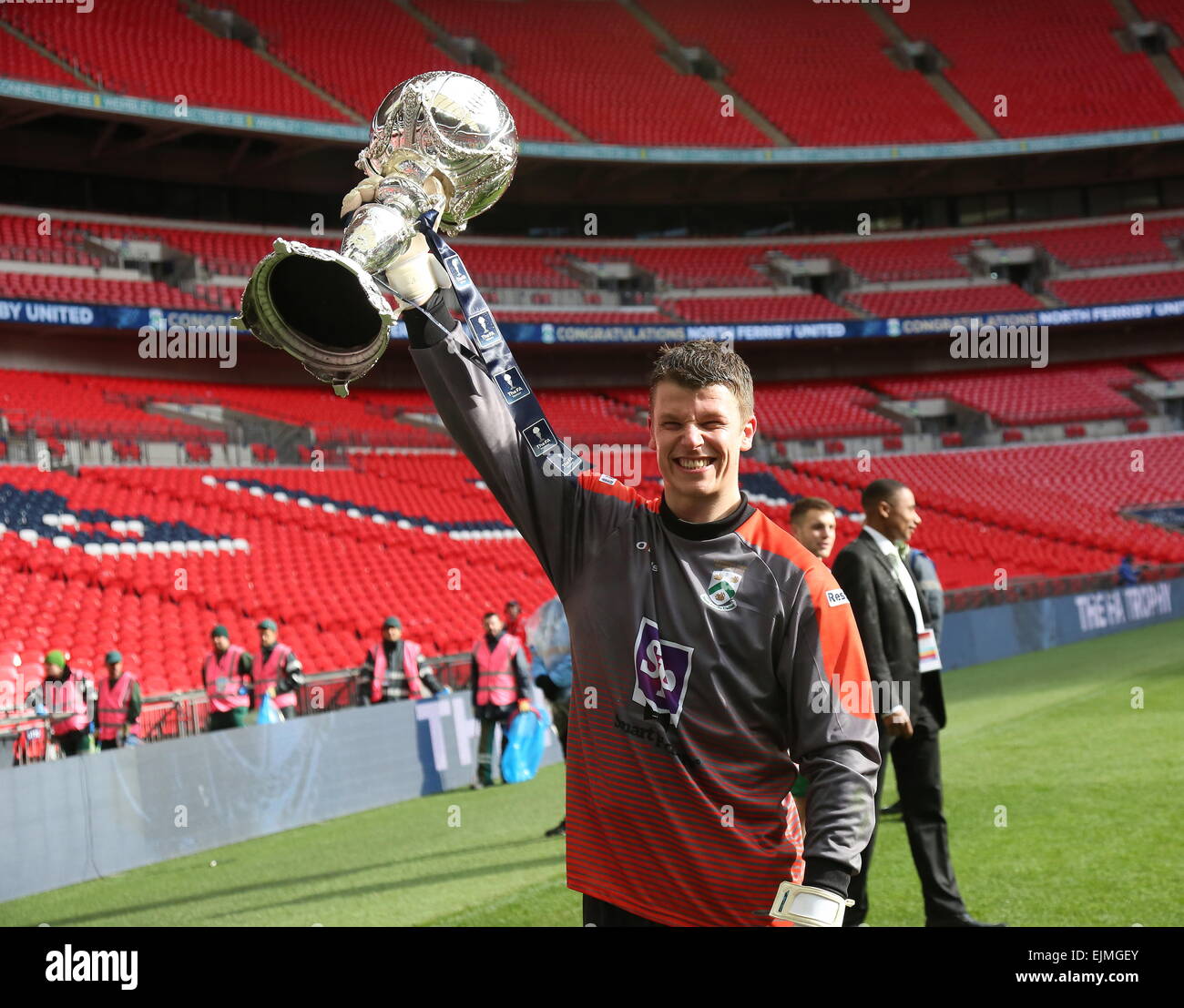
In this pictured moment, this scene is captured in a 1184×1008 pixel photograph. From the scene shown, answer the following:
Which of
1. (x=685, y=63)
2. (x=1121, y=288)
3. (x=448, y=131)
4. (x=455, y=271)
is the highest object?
(x=685, y=63)

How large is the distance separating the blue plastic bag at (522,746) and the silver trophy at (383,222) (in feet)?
29.0

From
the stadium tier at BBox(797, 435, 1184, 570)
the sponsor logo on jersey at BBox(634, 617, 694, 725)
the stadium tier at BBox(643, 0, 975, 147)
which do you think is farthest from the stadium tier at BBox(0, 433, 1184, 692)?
the sponsor logo on jersey at BBox(634, 617, 694, 725)

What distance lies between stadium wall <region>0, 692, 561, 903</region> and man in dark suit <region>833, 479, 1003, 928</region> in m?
5.39

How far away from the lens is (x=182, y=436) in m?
22.3

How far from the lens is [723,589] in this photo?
2.43m

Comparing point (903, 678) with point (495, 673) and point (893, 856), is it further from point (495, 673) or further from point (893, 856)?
point (495, 673)

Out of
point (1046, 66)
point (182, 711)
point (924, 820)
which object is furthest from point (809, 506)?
point (1046, 66)

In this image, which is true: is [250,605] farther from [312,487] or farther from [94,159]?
[94,159]

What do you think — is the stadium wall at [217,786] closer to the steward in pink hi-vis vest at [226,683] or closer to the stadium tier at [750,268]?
the steward in pink hi-vis vest at [226,683]

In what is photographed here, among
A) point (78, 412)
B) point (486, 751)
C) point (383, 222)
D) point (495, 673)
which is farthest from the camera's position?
point (78, 412)

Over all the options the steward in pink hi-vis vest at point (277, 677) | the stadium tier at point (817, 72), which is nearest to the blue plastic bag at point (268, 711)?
the steward in pink hi-vis vest at point (277, 677)

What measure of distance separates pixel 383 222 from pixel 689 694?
3.34 ft

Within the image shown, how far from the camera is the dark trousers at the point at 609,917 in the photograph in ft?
7.98

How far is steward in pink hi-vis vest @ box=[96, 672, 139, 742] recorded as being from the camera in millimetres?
10148
